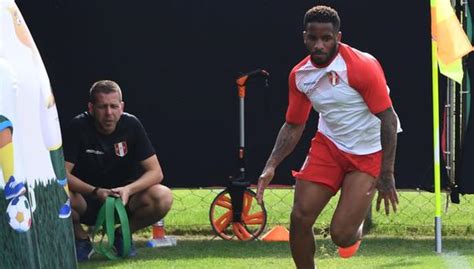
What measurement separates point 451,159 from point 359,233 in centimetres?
218

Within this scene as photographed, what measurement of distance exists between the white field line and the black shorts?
2.24 meters

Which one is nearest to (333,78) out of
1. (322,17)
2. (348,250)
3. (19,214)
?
(322,17)

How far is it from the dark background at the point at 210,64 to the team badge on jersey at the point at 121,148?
95cm

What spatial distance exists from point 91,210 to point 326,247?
1.74m

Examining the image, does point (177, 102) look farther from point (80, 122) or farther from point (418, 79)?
point (418, 79)

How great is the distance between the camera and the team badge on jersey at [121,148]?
692cm

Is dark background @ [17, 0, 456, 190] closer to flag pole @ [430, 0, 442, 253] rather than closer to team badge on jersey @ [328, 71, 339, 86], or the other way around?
flag pole @ [430, 0, 442, 253]

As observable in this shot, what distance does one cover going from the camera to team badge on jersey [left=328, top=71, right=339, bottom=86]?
17.3 ft

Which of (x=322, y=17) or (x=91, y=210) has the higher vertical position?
(x=322, y=17)

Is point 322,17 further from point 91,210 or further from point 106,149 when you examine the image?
point 91,210

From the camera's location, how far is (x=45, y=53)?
7.82 m

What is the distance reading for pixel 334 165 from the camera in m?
5.51

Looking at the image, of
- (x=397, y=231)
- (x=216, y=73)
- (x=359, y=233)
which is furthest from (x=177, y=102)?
(x=359, y=233)

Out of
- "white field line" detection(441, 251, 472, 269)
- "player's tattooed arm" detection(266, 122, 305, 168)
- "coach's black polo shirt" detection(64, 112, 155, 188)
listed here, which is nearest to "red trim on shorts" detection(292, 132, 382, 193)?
"player's tattooed arm" detection(266, 122, 305, 168)
